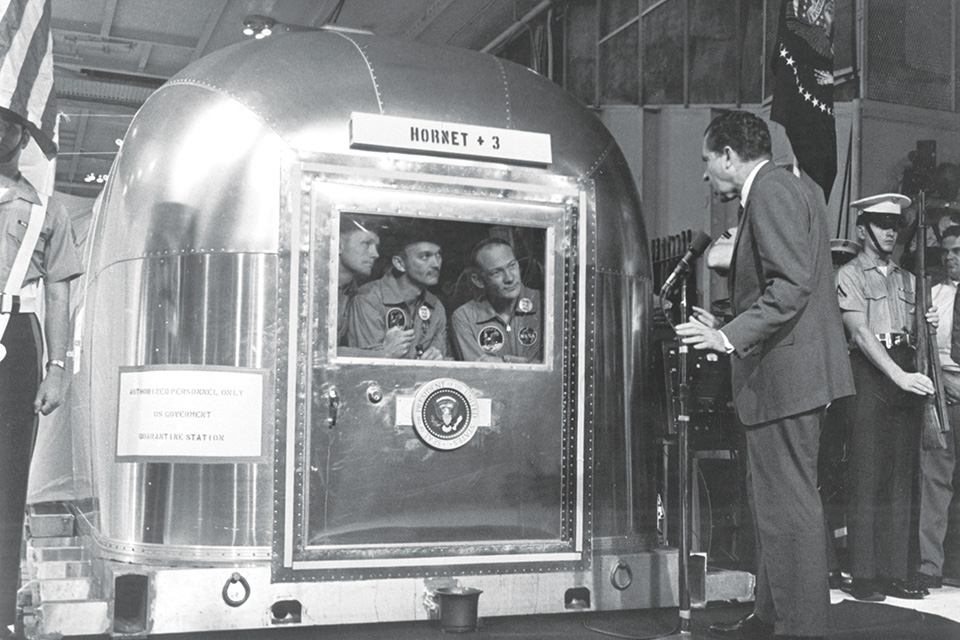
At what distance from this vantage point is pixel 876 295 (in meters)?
6.06

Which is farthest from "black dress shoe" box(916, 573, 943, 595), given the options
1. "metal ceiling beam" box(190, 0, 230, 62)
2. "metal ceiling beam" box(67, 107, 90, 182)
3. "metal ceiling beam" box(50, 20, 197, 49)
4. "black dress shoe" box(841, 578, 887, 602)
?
"metal ceiling beam" box(67, 107, 90, 182)

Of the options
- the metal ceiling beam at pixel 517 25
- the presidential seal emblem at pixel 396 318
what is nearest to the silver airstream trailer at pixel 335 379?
the presidential seal emblem at pixel 396 318

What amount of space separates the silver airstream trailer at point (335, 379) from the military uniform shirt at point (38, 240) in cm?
31

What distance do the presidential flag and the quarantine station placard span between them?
12.8 ft

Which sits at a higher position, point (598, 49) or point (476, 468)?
point (598, 49)

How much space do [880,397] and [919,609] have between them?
1.17 meters

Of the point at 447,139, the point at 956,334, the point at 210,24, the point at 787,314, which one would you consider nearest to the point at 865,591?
the point at 956,334

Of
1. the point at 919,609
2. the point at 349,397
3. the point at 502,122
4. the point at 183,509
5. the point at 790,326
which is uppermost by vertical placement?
the point at 502,122

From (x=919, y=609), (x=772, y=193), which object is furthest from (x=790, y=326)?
(x=919, y=609)

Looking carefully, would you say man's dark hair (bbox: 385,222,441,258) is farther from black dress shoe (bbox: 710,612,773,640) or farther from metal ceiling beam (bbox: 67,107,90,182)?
metal ceiling beam (bbox: 67,107,90,182)

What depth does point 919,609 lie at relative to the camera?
5.52 m

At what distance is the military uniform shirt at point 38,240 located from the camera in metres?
4.16

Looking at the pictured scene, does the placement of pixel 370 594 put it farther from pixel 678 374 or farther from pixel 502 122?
pixel 502 122

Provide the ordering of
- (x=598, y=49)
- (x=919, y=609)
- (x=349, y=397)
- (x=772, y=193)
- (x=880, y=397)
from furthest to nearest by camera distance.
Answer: (x=598, y=49)
(x=880, y=397)
(x=919, y=609)
(x=349, y=397)
(x=772, y=193)
